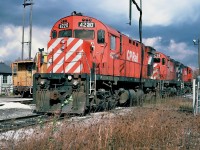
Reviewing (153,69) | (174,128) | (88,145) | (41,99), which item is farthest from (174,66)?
(88,145)

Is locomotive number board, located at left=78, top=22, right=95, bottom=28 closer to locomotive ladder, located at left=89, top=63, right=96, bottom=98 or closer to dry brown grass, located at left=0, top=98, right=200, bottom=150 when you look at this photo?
locomotive ladder, located at left=89, top=63, right=96, bottom=98

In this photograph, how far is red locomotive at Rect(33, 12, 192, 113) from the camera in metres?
12.7

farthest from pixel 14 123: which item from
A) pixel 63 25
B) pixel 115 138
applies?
pixel 63 25

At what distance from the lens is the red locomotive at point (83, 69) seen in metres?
12.7

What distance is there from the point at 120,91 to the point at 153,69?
8.49 meters

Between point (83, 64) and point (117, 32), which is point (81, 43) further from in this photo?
point (117, 32)

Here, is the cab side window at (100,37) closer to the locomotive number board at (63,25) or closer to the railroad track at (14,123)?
the locomotive number board at (63,25)

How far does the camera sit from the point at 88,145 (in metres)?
5.51

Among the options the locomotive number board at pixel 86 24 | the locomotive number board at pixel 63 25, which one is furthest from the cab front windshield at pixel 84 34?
the locomotive number board at pixel 63 25

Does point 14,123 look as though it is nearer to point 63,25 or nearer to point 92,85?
point 92,85

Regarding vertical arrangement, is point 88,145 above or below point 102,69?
below

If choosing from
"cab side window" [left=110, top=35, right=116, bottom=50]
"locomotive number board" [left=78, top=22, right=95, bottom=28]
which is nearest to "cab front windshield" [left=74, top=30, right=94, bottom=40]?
"locomotive number board" [left=78, top=22, right=95, bottom=28]

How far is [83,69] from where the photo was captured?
13219 millimetres

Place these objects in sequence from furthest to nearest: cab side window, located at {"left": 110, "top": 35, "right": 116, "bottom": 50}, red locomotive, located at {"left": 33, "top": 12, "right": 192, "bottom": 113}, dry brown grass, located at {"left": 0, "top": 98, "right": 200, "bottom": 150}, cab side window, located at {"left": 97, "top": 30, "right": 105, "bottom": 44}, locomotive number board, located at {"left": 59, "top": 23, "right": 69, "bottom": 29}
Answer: cab side window, located at {"left": 110, "top": 35, "right": 116, "bottom": 50}
locomotive number board, located at {"left": 59, "top": 23, "right": 69, "bottom": 29}
cab side window, located at {"left": 97, "top": 30, "right": 105, "bottom": 44}
red locomotive, located at {"left": 33, "top": 12, "right": 192, "bottom": 113}
dry brown grass, located at {"left": 0, "top": 98, "right": 200, "bottom": 150}
